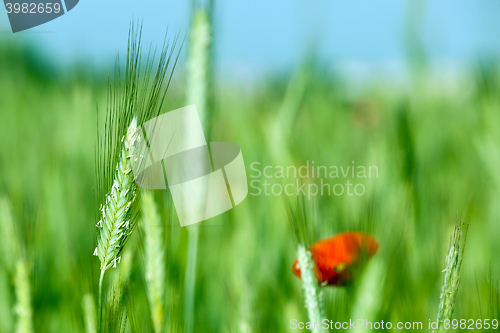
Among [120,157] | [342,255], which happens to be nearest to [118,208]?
A: [120,157]

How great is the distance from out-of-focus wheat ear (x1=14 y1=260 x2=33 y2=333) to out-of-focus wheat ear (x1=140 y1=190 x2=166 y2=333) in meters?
0.08

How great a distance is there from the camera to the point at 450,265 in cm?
21

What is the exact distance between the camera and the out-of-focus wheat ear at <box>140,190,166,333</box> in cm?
27

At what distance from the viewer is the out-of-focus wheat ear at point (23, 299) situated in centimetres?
26

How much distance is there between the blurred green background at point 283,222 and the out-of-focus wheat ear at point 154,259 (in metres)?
0.02

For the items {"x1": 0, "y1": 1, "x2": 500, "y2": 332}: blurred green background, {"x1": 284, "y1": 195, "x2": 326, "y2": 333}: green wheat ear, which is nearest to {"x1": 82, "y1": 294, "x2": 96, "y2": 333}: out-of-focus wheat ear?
{"x1": 0, "y1": 1, "x2": 500, "y2": 332}: blurred green background

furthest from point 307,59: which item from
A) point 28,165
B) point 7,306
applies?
point 28,165

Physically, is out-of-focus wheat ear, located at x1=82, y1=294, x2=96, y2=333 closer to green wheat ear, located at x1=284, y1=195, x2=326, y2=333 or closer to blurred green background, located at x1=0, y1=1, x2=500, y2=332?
blurred green background, located at x1=0, y1=1, x2=500, y2=332

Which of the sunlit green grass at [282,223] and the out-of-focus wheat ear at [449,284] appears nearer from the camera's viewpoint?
the out-of-focus wheat ear at [449,284]

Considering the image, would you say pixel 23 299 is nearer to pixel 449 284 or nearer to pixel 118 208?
pixel 118 208

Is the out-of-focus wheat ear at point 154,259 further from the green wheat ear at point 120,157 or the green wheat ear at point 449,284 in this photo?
the green wheat ear at point 449,284

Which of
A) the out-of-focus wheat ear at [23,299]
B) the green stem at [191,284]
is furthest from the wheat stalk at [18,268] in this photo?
the green stem at [191,284]

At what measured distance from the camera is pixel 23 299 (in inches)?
10.3

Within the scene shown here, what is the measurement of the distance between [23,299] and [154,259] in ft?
0.30
